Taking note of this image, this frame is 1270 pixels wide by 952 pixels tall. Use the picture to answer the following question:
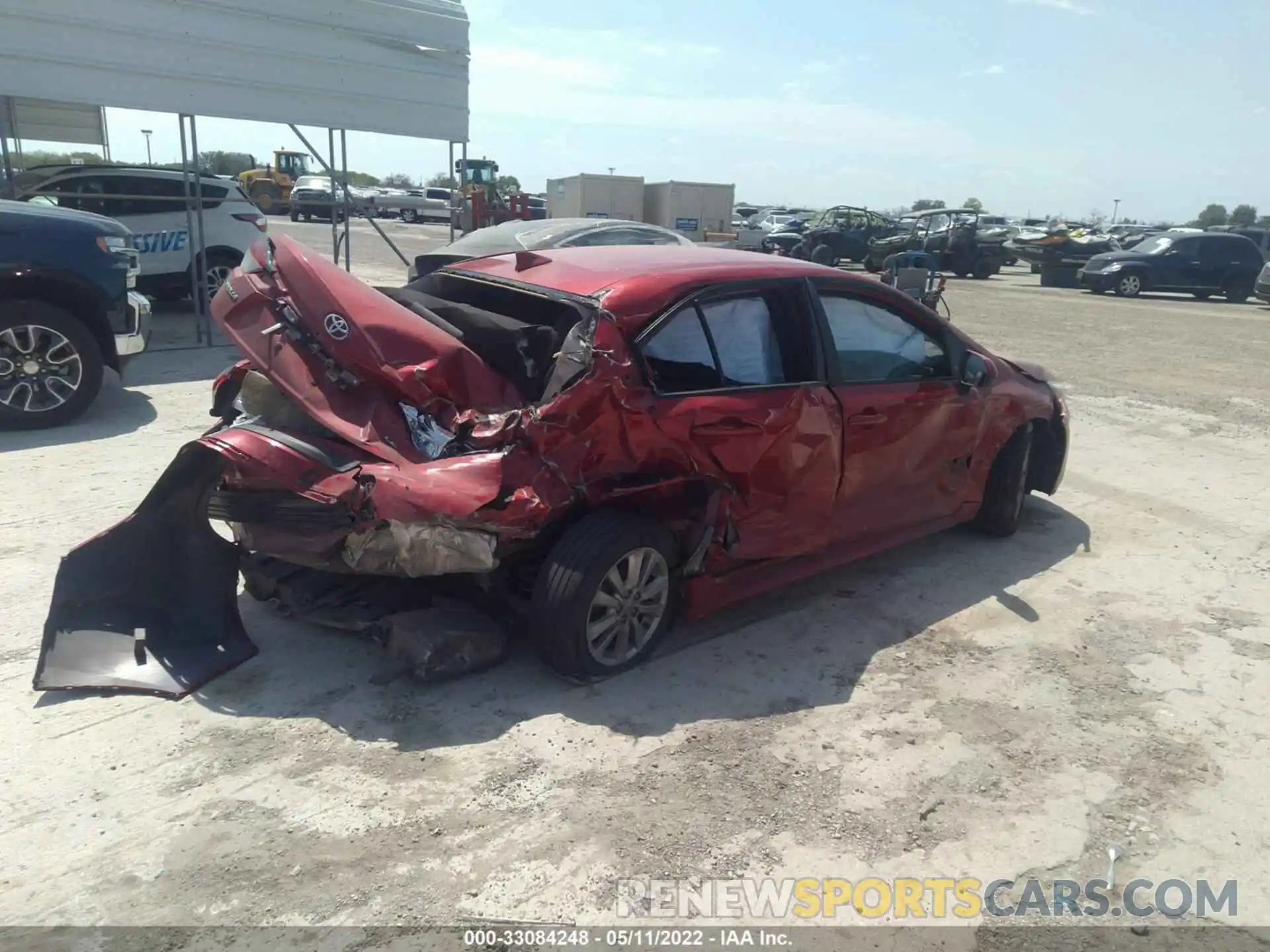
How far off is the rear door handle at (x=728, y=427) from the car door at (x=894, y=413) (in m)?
0.58

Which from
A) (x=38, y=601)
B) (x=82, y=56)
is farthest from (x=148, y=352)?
(x=38, y=601)

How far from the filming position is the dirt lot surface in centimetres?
268

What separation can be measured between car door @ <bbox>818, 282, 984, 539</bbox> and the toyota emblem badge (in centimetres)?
216

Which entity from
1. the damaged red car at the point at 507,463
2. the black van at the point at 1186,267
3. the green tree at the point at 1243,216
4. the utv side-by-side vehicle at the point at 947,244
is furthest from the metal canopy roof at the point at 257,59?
the green tree at the point at 1243,216

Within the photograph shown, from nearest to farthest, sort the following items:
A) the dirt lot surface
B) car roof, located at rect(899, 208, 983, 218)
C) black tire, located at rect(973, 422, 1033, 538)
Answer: the dirt lot surface < black tire, located at rect(973, 422, 1033, 538) < car roof, located at rect(899, 208, 983, 218)

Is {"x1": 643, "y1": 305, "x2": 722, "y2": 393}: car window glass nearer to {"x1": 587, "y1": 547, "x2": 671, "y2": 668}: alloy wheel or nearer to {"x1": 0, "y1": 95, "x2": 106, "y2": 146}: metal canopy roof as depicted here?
{"x1": 587, "y1": 547, "x2": 671, "y2": 668}: alloy wheel

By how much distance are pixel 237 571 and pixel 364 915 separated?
1762 millimetres

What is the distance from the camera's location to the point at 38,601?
4.14m

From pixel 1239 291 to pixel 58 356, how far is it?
24369 mm

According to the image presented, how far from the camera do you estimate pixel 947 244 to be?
25.4 meters

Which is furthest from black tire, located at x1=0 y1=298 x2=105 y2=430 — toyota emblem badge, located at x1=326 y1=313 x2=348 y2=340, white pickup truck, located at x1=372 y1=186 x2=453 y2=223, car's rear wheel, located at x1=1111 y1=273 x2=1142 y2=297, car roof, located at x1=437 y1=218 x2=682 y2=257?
white pickup truck, located at x1=372 y1=186 x2=453 y2=223

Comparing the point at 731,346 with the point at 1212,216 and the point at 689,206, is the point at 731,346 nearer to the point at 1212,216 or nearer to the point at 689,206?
the point at 689,206

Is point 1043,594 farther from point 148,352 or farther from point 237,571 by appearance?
point 148,352

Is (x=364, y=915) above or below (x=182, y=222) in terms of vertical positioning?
below
